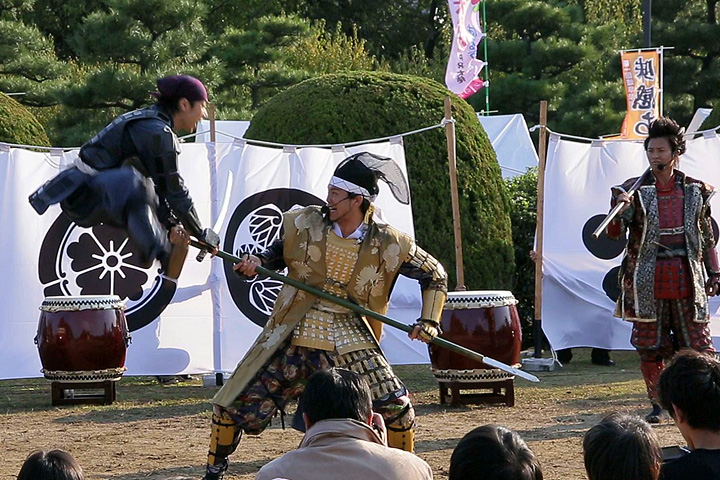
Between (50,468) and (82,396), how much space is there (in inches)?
221

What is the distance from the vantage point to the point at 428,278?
5297mm

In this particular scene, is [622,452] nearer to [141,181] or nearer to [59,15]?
[141,181]

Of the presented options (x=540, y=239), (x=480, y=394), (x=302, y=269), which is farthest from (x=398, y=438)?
(x=540, y=239)

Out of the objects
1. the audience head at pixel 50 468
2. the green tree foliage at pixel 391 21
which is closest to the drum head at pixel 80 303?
the audience head at pixel 50 468

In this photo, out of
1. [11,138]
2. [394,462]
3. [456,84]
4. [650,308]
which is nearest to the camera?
[394,462]

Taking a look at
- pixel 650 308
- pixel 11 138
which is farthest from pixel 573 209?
pixel 11 138

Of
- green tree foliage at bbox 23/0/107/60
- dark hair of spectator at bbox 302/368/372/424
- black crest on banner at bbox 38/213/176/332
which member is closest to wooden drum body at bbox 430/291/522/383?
black crest on banner at bbox 38/213/176/332

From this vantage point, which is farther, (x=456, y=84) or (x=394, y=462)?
(x=456, y=84)

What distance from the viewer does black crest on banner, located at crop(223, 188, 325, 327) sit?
8.52 m

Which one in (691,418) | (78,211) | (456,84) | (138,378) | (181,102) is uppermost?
(456,84)

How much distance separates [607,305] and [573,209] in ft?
2.75

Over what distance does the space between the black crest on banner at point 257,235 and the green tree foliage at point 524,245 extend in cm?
249

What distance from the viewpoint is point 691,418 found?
3.15 metres

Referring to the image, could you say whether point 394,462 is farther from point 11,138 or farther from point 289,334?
point 11,138
